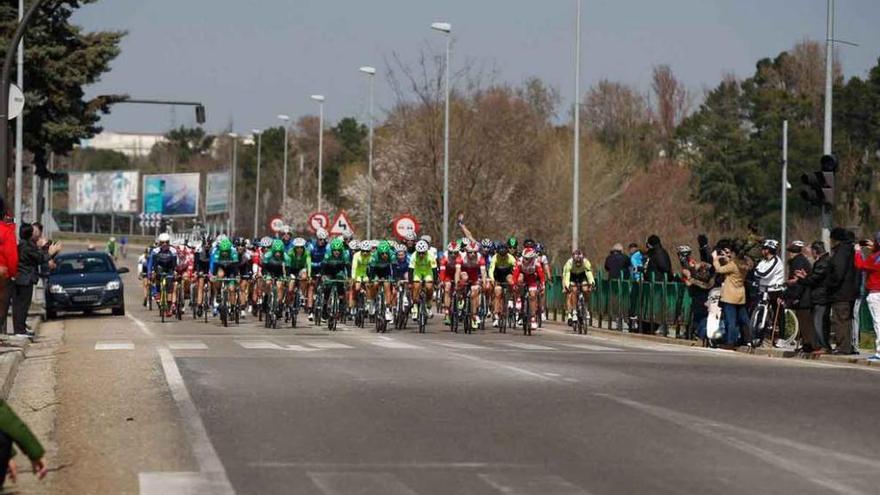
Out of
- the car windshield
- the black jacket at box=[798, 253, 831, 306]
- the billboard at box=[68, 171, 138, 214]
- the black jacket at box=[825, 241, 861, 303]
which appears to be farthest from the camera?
the billboard at box=[68, 171, 138, 214]

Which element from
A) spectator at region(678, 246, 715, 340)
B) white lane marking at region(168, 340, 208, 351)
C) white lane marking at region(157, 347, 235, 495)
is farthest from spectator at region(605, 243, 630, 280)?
white lane marking at region(157, 347, 235, 495)

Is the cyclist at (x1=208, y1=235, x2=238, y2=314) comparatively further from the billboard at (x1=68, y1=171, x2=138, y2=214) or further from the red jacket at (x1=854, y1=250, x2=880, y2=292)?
the billboard at (x1=68, y1=171, x2=138, y2=214)

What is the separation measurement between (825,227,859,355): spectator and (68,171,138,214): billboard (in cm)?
12373

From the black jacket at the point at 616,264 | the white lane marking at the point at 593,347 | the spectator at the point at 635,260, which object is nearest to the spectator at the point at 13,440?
the white lane marking at the point at 593,347

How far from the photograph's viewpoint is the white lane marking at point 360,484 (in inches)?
398

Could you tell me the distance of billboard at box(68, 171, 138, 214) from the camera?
14438 centimetres

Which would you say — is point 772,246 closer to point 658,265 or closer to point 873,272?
point 873,272

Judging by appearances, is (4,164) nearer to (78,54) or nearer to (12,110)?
(12,110)

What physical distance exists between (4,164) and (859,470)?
1751 cm

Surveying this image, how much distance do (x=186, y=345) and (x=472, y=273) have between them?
8906 millimetres

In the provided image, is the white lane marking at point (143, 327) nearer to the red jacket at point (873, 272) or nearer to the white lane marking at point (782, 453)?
the red jacket at point (873, 272)

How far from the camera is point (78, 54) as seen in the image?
165 feet

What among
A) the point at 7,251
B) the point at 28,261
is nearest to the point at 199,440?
the point at 7,251

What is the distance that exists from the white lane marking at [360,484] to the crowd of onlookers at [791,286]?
45.0 ft
